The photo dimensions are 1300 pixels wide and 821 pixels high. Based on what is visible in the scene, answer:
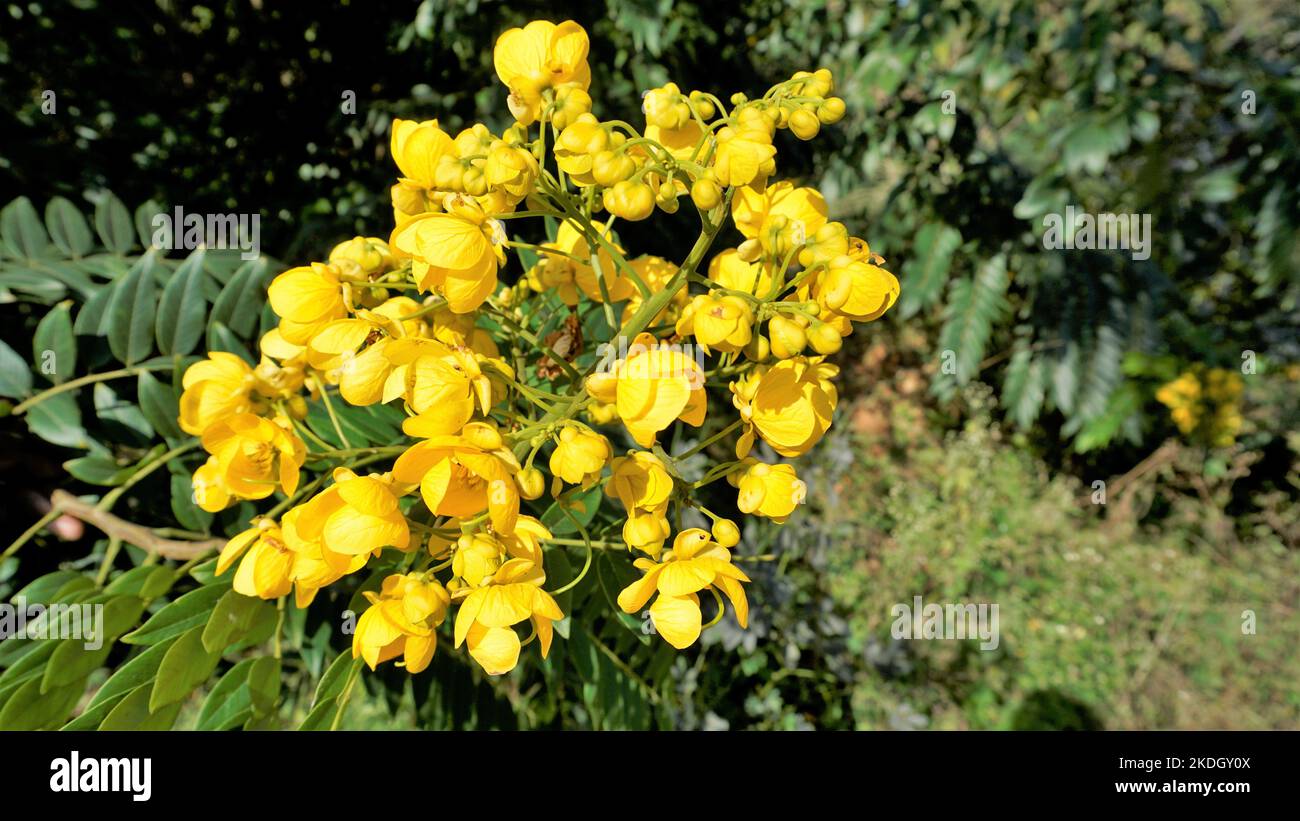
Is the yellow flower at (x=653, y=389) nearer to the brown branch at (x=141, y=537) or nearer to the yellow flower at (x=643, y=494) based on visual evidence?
the yellow flower at (x=643, y=494)

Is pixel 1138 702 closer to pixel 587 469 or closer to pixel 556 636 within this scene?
pixel 556 636

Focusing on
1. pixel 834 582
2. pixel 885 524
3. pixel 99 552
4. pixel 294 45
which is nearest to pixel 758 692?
pixel 834 582

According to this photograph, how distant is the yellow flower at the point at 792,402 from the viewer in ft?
2.52

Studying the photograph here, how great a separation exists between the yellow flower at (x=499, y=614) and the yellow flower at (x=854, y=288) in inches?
16.5

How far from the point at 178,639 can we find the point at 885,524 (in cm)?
343

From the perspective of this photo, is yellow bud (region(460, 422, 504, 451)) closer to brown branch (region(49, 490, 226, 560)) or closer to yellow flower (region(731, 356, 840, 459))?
yellow flower (region(731, 356, 840, 459))

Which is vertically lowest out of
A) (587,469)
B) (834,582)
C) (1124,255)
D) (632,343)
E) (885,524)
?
(834,582)

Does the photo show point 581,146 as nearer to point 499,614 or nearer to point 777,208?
point 777,208

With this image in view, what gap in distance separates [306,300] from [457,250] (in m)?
0.23

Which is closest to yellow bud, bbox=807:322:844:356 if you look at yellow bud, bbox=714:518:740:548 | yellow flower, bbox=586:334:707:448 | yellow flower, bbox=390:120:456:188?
yellow flower, bbox=586:334:707:448

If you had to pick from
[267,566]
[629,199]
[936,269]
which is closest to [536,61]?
[629,199]

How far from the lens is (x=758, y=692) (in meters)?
2.66

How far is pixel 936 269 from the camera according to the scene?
A: 238 centimetres

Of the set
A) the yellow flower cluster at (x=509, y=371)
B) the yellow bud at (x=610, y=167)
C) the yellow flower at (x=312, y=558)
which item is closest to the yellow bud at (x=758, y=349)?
the yellow flower cluster at (x=509, y=371)
